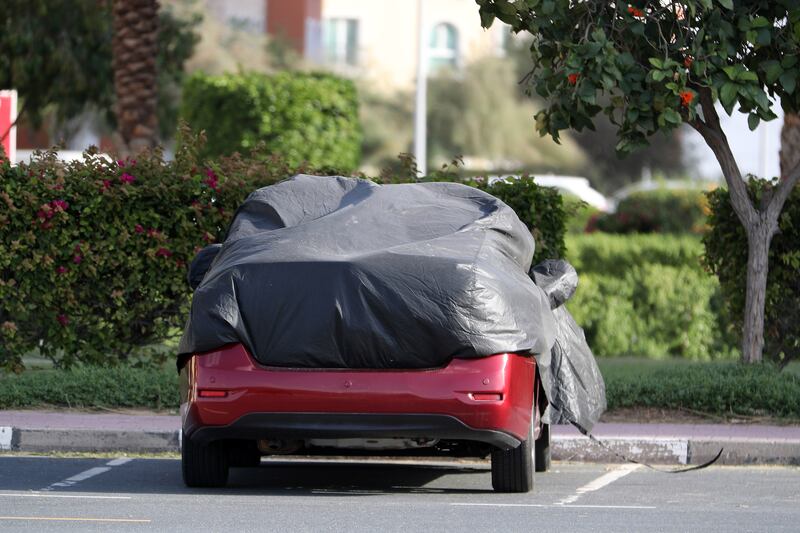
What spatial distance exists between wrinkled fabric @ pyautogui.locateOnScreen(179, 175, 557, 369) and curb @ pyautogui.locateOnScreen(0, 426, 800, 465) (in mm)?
1927

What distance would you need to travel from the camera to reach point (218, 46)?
59.6 m

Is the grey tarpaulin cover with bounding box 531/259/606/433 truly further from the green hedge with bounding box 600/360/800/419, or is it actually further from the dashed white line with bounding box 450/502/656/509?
the green hedge with bounding box 600/360/800/419

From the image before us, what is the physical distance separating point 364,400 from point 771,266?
604cm

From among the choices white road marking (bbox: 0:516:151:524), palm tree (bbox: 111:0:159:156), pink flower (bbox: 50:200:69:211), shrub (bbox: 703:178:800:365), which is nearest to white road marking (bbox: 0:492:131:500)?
→ white road marking (bbox: 0:516:151:524)

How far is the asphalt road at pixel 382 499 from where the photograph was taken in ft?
23.4

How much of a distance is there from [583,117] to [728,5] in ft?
5.20

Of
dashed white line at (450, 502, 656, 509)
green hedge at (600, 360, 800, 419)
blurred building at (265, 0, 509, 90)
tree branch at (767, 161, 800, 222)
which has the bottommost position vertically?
dashed white line at (450, 502, 656, 509)

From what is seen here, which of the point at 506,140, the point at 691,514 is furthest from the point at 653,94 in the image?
the point at 506,140

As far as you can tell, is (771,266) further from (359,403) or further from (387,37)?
(387,37)

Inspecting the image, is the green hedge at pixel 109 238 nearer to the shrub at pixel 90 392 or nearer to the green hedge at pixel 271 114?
the shrub at pixel 90 392

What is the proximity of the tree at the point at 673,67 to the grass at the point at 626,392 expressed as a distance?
113cm

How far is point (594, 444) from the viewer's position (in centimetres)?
995

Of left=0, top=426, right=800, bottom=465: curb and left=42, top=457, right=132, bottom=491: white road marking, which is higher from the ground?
left=0, top=426, right=800, bottom=465: curb

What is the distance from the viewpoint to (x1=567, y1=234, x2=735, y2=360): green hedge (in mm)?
18609
